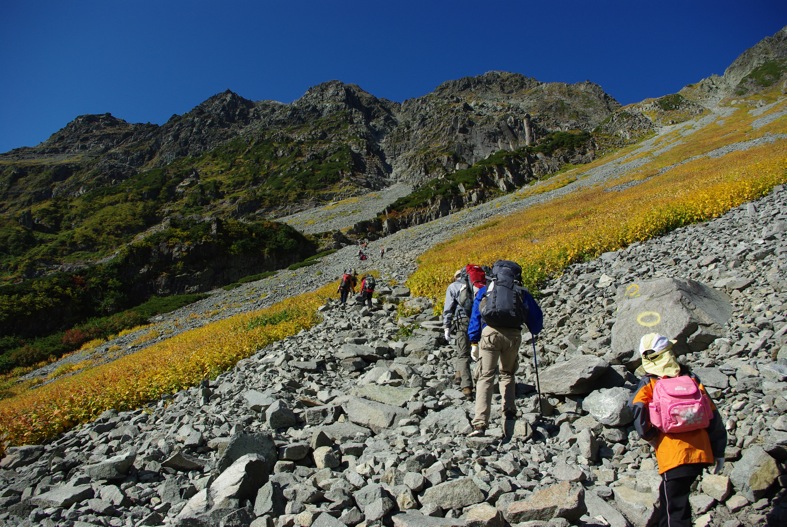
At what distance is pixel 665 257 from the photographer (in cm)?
1171

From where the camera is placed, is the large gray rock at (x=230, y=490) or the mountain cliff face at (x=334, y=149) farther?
the mountain cliff face at (x=334, y=149)

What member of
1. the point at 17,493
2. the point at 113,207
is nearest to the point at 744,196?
the point at 17,493

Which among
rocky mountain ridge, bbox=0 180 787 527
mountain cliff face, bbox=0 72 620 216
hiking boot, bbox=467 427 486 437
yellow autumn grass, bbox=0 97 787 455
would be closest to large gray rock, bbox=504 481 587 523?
rocky mountain ridge, bbox=0 180 787 527

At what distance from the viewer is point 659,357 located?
4.08 m

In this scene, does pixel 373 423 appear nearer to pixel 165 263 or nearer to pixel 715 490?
pixel 715 490

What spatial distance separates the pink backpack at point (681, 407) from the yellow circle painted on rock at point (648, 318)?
4079mm

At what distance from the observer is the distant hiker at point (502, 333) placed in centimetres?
627

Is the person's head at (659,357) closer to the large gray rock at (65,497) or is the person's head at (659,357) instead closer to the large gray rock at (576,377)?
the large gray rock at (576,377)

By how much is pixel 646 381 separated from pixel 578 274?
953cm

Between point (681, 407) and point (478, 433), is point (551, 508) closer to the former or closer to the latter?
point (681, 407)

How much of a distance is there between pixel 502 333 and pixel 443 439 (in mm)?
1863

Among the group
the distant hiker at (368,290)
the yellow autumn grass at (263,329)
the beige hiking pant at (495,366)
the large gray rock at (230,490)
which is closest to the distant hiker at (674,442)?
the beige hiking pant at (495,366)

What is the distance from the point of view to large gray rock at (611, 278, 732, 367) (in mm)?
7125

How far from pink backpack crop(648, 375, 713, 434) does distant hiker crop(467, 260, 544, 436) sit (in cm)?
247
